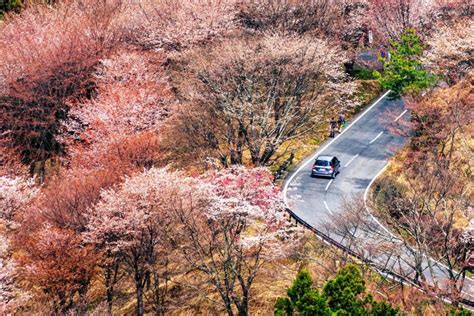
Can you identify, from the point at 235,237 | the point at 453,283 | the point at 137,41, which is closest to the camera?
the point at 453,283

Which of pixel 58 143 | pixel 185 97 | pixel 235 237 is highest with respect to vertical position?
pixel 185 97

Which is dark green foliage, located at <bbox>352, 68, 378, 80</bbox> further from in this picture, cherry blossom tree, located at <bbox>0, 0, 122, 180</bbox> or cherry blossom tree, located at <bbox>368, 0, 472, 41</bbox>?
cherry blossom tree, located at <bbox>0, 0, 122, 180</bbox>

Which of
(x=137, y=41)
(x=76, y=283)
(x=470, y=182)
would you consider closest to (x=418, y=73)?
(x=470, y=182)

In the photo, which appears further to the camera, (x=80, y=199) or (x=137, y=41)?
(x=137, y=41)

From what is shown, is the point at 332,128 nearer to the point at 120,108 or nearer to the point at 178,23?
the point at 178,23

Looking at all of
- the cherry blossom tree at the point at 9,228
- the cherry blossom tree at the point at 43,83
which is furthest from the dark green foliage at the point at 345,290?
the cherry blossom tree at the point at 43,83

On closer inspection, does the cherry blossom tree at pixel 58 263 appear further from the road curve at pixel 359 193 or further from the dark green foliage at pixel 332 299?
the road curve at pixel 359 193

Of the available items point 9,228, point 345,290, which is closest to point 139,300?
point 9,228

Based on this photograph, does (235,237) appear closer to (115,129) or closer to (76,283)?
(76,283)
